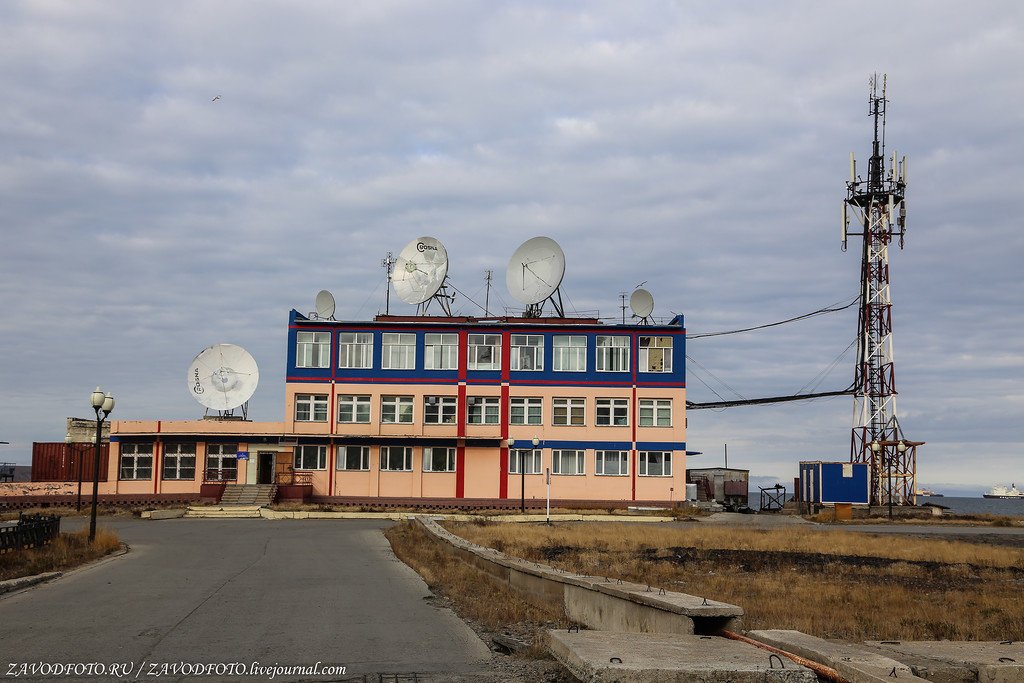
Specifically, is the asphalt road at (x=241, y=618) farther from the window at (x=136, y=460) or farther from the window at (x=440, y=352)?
the window at (x=136, y=460)

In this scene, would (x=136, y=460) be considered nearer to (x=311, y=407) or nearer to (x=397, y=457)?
(x=311, y=407)

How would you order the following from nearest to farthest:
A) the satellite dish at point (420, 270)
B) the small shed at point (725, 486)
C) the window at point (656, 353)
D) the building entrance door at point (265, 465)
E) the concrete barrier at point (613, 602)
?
the concrete barrier at point (613, 602), the building entrance door at point (265, 465), the window at point (656, 353), the satellite dish at point (420, 270), the small shed at point (725, 486)

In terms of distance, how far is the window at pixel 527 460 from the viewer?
59.5 metres

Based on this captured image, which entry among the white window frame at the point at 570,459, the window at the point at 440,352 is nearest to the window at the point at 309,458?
the window at the point at 440,352

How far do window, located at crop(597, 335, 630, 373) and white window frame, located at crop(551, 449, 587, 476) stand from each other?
5347mm

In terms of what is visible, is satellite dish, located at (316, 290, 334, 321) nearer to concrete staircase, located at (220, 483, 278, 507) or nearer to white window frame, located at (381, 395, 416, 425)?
white window frame, located at (381, 395, 416, 425)

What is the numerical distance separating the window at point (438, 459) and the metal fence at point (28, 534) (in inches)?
1360

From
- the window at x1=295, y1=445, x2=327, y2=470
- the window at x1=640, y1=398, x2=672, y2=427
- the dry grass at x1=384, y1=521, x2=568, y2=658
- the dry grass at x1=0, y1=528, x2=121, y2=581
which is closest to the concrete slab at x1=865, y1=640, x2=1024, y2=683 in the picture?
the dry grass at x1=384, y1=521, x2=568, y2=658

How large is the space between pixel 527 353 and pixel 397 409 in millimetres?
8795

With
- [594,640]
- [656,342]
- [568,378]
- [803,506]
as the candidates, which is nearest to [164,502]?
[568,378]

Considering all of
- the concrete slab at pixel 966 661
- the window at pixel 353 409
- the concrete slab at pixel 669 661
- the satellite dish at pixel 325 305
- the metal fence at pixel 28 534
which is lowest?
the metal fence at pixel 28 534

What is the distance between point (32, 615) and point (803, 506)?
55376mm

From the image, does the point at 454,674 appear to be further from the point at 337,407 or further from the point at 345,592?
the point at 337,407

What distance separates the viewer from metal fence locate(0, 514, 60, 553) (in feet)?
70.9
